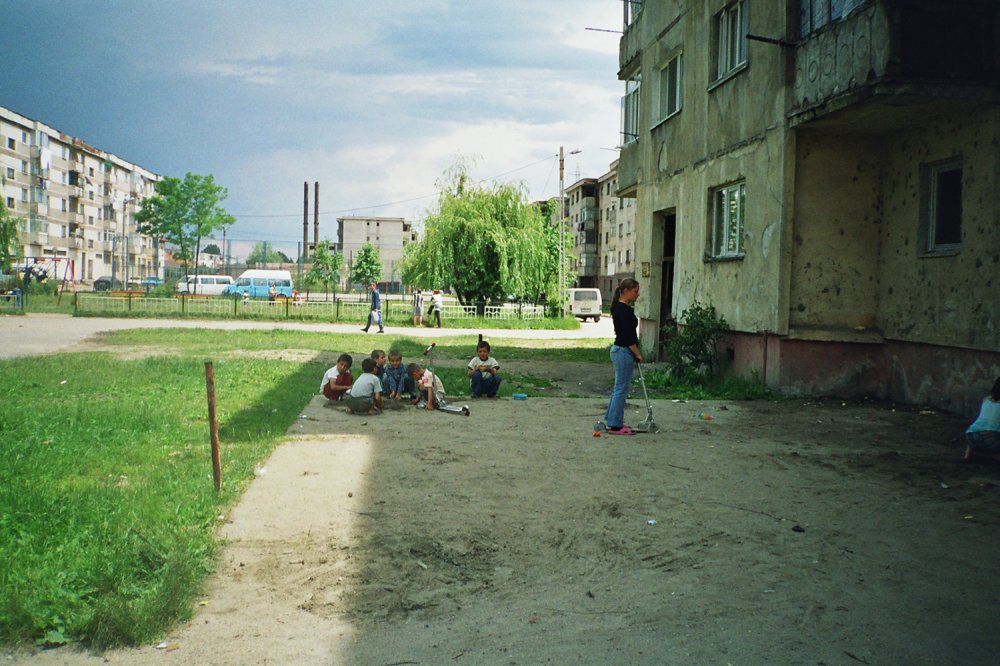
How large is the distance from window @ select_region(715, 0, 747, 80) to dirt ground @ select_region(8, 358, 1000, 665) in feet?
25.1

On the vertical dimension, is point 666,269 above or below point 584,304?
above

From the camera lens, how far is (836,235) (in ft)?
39.2

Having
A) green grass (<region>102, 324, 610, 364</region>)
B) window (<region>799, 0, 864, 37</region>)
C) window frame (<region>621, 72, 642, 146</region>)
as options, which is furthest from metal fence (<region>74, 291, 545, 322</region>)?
window (<region>799, 0, 864, 37</region>)

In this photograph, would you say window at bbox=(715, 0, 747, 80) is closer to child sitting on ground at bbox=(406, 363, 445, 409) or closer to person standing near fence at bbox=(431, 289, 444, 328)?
child sitting on ground at bbox=(406, 363, 445, 409)

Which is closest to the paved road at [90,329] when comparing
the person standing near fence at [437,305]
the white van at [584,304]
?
the person standing near fence at [437,305]

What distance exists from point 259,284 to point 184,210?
2036cm

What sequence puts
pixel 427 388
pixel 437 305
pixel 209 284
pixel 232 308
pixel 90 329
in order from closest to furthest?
pixel 427 388 < pixel 90 329 < pixel 437 305 < pixel 232 308 < pixel 209 284

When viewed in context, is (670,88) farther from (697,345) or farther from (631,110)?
(697,345)

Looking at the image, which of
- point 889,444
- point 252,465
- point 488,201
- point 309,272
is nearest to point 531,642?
point 252,465

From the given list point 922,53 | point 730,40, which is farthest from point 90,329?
point 922,53

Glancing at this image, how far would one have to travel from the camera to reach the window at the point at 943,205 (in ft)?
34.7

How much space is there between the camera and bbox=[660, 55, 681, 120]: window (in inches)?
650

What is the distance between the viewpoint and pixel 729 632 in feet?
13.2

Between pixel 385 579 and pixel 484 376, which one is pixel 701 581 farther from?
pixel 484 376
